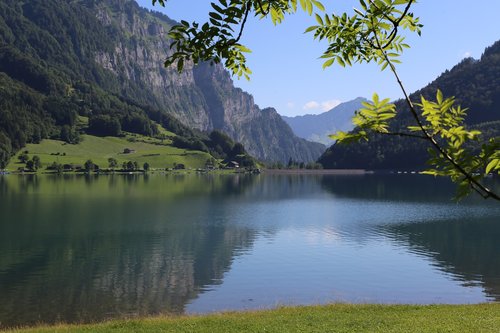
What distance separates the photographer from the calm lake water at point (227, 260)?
47.8 meters

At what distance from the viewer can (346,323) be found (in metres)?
28.3

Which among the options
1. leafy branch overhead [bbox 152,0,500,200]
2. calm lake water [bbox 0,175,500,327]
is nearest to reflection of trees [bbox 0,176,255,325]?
calm lake water [bbox 0,175,500,327]

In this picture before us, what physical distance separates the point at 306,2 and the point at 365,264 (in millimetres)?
61355

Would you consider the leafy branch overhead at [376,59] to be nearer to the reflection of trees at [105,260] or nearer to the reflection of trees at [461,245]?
the reflection of trees at [105,260]

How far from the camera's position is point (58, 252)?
68125mm

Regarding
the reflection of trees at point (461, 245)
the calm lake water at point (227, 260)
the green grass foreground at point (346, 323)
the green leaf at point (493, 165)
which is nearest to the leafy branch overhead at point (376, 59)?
the green leaf at point (493, 165)

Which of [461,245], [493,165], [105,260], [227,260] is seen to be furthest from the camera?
[461,245]

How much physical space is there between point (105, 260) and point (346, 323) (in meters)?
43.9

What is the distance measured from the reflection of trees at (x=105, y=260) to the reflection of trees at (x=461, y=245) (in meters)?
28.6

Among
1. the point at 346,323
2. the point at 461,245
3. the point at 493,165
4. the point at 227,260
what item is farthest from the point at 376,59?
the point at 461,245

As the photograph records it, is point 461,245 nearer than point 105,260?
No

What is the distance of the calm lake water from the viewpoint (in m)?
47.8

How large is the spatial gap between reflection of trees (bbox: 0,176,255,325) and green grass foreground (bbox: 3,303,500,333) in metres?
14.9

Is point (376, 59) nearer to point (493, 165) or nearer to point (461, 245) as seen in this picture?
point (493, 165)
